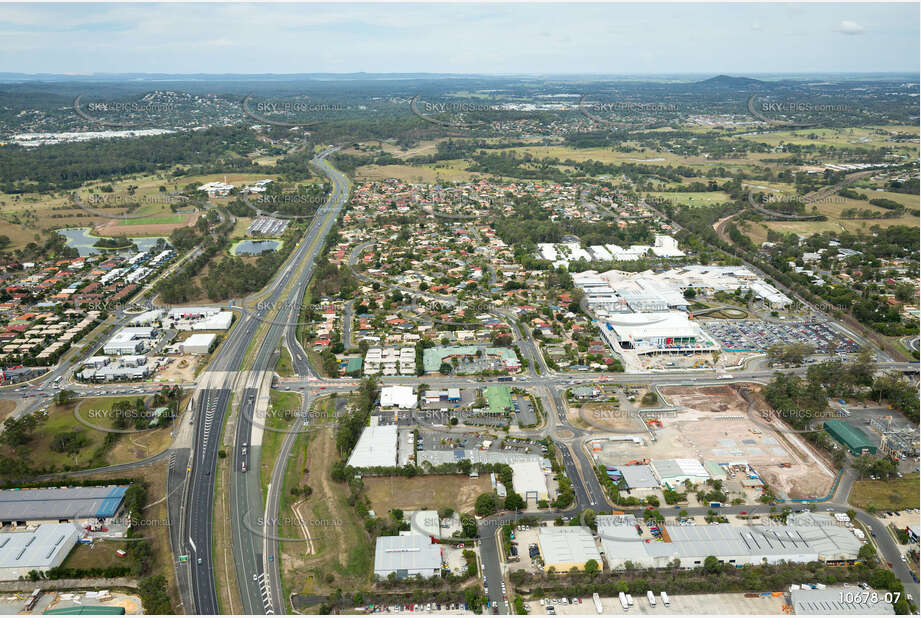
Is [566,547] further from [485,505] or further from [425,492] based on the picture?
[425,492]

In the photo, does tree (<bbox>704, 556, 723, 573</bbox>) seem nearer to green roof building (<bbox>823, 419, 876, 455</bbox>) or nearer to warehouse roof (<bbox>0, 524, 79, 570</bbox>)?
green roof building (<bbox>823, 419, 876, 455</bbox>)

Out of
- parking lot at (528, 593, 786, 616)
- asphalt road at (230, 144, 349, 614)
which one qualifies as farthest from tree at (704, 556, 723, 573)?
asphalt road at (230, 144, 349, 614)

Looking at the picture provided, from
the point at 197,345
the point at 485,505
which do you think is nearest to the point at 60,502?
the point at 197,345

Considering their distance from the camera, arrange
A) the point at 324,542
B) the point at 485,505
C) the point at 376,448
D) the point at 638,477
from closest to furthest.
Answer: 1. the point at 324,542
2. the point at 485,505
3. the point at 638,477
4. the point at 376,448

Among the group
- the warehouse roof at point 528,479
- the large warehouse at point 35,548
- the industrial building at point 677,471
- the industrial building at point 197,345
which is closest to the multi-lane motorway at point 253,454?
the industrial building at point 197,345

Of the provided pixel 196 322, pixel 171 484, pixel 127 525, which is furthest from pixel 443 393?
pixel 196 322

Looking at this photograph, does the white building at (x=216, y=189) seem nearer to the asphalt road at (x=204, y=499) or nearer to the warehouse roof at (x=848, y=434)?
the asphalt road at (x=204, y=499)

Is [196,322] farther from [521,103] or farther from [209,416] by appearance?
[521,103]
